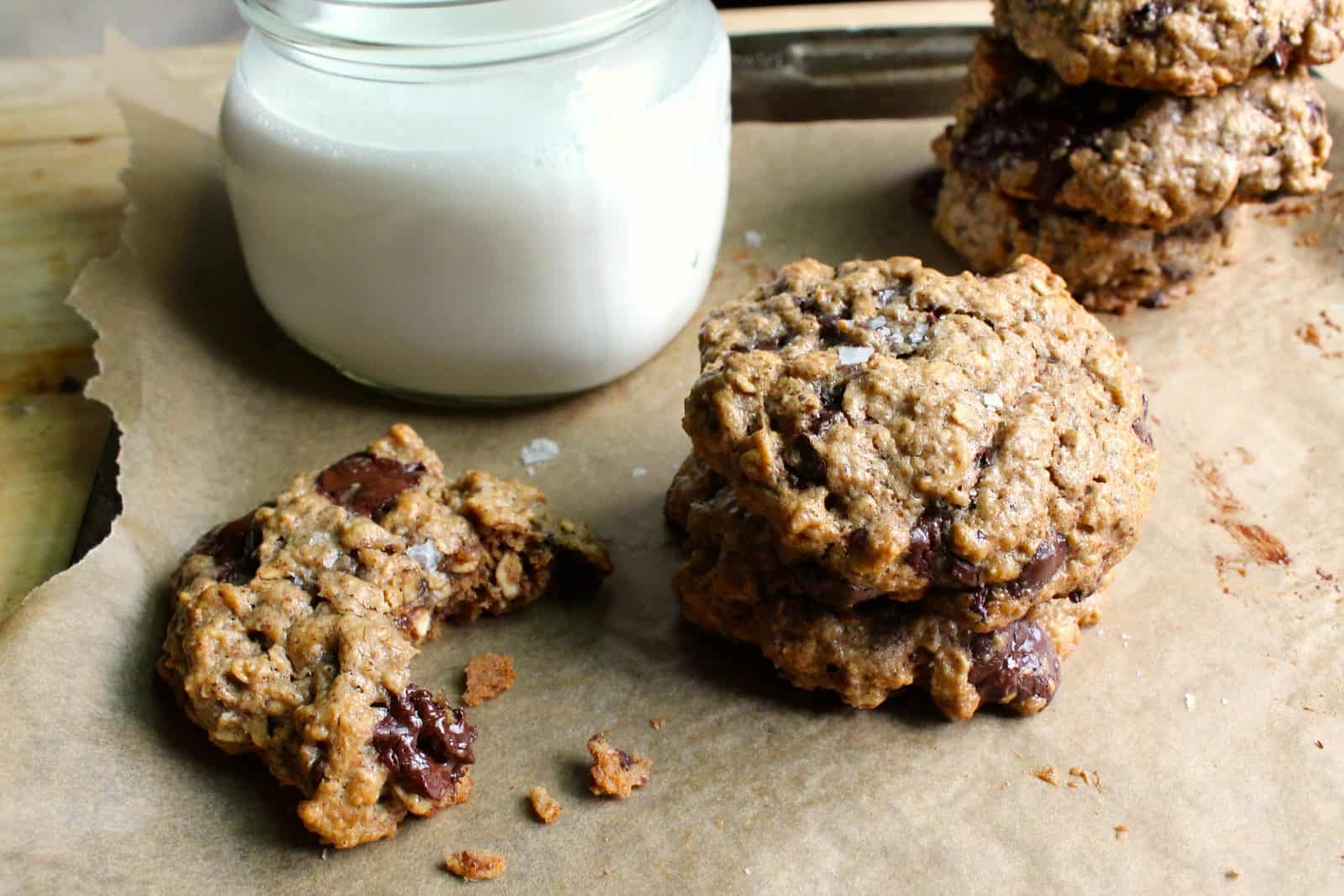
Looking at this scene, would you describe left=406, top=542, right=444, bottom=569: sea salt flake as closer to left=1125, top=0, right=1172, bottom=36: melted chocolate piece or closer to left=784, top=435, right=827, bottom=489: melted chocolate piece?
left=784, top=435, right=827, bottom=489: melted chocolate piece

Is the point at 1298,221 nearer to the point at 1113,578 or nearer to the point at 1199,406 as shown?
the point at 1199,406

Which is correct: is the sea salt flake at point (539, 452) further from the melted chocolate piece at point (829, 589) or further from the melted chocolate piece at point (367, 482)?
the melted chocolate piece at point (829, 589)

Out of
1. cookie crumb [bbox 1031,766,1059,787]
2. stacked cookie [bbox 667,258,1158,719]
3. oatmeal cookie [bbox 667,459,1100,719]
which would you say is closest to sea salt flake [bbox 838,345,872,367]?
stacked cookie [bbox 667,258,1158,719]

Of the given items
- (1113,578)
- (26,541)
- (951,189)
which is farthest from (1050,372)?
(26,541)

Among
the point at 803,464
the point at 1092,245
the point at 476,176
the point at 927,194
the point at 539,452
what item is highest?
the point at 476,176

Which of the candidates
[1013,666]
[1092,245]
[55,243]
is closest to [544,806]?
[1013,666]

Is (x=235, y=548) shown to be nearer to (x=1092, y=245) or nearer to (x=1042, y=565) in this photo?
(x=1042, y=565)
